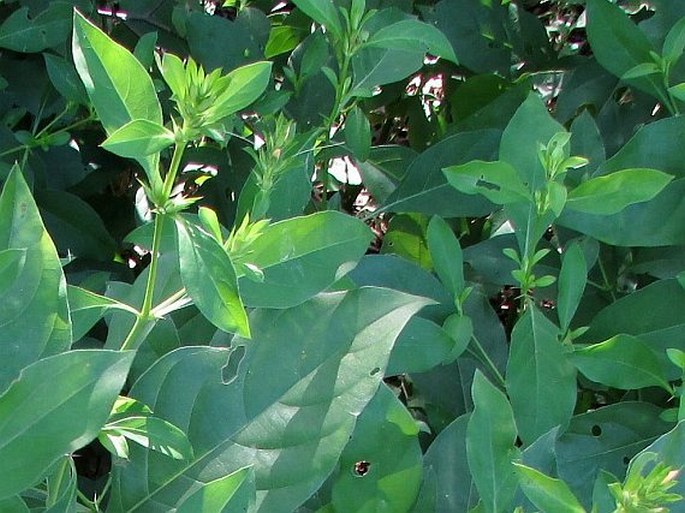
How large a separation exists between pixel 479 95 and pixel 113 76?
68 cm

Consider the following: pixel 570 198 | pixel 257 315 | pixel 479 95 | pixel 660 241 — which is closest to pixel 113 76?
pixel 257 315

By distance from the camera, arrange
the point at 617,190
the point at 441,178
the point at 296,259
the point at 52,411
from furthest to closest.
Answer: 1. the point at 441,178
2. the point at 617,190
3. the point at 296,259
4. the point at 52,411

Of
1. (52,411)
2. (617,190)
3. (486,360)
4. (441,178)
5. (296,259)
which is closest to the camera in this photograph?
(52,411)

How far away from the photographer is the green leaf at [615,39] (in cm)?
99

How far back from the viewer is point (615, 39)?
3.29 feet

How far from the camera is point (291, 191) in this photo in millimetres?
805

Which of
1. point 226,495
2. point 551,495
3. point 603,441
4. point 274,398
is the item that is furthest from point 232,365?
point 603,441

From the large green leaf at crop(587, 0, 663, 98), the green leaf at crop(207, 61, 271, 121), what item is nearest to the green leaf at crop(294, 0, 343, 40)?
the green leaf at crop(207, 61, 271, 121)

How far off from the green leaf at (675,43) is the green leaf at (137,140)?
0.63 m

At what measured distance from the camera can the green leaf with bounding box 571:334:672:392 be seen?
79 cm

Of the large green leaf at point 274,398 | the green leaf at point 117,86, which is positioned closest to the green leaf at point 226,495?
the large green leaf at point 274,398

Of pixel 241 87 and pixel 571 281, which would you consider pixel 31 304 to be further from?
pixel 571 281

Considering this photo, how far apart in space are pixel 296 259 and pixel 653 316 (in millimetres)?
422

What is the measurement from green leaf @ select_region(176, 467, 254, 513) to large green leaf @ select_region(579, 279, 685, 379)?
1.52 feet
